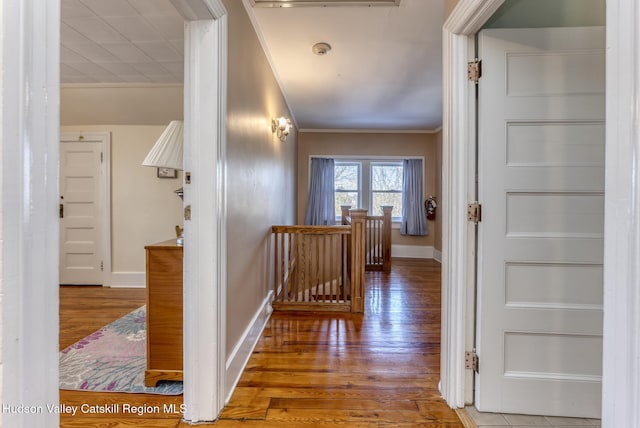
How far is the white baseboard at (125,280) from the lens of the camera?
3.89 meters

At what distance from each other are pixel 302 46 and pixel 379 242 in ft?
10.8

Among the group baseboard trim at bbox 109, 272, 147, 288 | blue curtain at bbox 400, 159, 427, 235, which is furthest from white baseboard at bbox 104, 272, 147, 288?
blue curtain at bbox 400, 159, 427, 235

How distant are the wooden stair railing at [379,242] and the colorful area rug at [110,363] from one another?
127 inches

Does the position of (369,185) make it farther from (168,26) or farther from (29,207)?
(29,207)

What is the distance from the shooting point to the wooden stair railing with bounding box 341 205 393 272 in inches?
193

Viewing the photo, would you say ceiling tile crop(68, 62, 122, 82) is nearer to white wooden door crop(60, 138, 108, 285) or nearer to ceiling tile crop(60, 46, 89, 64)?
ceiling tile crop(60, 46, 89, 64)

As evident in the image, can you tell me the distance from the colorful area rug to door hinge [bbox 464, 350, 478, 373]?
157 centimetres

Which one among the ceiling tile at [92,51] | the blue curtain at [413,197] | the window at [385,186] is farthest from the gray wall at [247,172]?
the blue curtain at [413,197]

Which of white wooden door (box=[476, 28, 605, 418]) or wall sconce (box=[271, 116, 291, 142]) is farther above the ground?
wall sconce (box=[271, 116, 291, 142])

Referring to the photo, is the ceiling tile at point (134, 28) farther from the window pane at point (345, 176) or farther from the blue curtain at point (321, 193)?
the window pane at point (345, 176)

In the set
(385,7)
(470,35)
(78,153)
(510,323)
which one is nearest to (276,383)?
(510,323)

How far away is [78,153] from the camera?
3.86 m

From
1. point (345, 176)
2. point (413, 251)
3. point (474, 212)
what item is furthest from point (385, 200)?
point (474, 212)

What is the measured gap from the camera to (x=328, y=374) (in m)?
1.91
